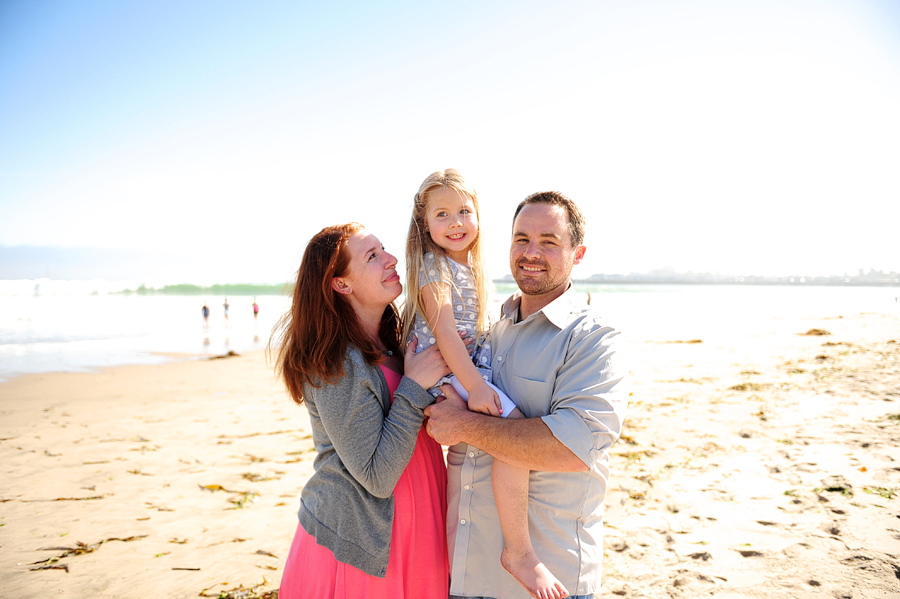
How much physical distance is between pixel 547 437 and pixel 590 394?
0.90 ft

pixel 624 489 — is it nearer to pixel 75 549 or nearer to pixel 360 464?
pixel 360 464

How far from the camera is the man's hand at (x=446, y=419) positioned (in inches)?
90.6

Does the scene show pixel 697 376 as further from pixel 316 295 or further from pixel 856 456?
pixel 316 295

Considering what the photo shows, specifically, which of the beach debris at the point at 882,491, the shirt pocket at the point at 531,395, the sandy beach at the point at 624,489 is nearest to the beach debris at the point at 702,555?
the sandy beach at the point at 624,489

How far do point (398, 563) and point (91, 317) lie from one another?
29229 millimetres

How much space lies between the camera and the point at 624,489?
500cm

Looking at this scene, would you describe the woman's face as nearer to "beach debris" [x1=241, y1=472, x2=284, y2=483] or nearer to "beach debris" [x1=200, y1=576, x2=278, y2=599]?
"beach debris" [x1=200, y1=576, x2=278, y2=599]

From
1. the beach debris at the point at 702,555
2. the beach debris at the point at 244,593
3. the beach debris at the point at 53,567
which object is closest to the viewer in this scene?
the beach debris at the point at 244,593

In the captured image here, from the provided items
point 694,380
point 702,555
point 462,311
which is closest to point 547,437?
point 462,311

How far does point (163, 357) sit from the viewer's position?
1495 centimetres

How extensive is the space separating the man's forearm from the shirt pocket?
0.63ft

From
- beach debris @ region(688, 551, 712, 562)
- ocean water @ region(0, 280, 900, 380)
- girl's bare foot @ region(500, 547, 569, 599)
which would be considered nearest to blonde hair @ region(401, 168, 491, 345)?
girl's bare foot @ region(500, 547, 569, 599)

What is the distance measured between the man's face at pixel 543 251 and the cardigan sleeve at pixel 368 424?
85cm

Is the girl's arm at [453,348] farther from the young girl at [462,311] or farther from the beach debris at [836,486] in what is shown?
the beach debris at [836,486]
